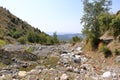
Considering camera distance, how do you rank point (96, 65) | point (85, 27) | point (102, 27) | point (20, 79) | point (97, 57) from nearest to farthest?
point (20, 79) → point (96, 65) → point (97, 57) → point (102, 27) → point (85, 27)

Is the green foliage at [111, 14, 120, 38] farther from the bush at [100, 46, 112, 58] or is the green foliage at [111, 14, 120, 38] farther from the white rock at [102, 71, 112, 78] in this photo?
the white rock at [102, 71, 112, 78]

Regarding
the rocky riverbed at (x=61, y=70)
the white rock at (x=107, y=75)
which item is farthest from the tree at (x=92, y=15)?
the white rock at (x=107, y=75)

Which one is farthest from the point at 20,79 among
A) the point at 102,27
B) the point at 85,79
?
the point at 102,27

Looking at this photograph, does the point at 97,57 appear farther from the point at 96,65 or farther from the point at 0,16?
the point at 0,16

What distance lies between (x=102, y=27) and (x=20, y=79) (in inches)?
607

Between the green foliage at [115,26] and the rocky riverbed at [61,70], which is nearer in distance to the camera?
the rocky riverbed at [61,70]

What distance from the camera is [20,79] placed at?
16.3 meters

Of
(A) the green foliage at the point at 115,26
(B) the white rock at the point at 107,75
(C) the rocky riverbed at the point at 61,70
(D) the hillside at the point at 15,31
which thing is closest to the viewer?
(C) the rocky riverbed at the point at 61,70

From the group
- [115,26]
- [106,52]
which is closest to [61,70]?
[106,52]

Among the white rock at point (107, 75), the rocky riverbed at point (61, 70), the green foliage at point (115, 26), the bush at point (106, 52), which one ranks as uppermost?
the green foliage at point (115, 26)

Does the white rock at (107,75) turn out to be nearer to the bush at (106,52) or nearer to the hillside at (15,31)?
the bush at (106,52)

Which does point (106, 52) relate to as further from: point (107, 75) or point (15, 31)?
point (15, 31)

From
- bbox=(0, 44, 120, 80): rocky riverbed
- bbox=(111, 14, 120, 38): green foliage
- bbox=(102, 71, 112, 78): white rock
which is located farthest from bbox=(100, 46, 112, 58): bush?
bbox=(102, 71, 112, 78): white rock

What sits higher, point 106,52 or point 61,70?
point 106,52
